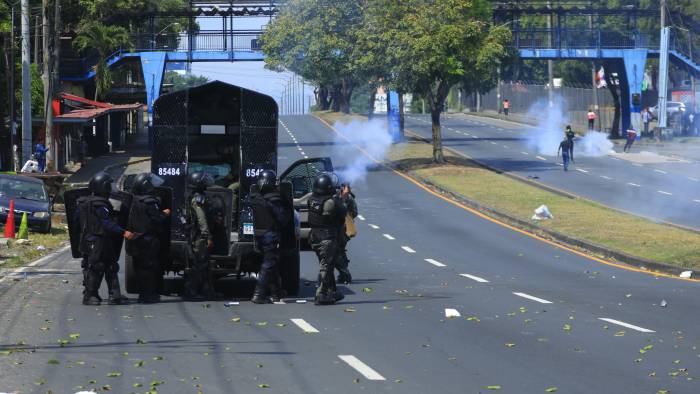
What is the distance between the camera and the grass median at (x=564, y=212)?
25.8 metres

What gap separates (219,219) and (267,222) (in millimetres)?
946

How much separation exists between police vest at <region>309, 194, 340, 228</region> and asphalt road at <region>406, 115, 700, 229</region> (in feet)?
62.8

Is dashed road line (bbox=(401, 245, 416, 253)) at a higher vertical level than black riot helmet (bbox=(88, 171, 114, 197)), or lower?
lower

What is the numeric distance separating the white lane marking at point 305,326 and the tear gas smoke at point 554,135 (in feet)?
171

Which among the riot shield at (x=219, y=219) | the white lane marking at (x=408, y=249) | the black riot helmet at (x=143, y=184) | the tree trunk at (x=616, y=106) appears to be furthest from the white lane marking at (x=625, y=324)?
the tree trunk at (x=616, y=106)

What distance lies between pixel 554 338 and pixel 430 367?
251cm

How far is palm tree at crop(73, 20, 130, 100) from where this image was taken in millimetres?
68562

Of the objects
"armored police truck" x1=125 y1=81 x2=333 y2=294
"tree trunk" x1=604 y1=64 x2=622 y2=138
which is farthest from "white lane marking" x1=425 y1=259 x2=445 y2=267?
"tree trunk" x1=604 y1=64 x2=622 y2=138

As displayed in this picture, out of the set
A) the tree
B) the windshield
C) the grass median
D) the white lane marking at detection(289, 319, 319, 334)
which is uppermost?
the tree

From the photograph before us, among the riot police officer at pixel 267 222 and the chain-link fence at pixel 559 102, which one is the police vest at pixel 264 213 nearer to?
the riot police officer at pixel 267 222

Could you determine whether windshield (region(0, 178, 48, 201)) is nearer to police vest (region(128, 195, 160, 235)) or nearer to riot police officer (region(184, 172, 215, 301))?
riot police officer (region(184, 172, 215, 301))

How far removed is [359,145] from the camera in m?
71.9

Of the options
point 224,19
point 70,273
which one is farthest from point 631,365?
point 224,19

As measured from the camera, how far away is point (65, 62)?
72500 millimetres
